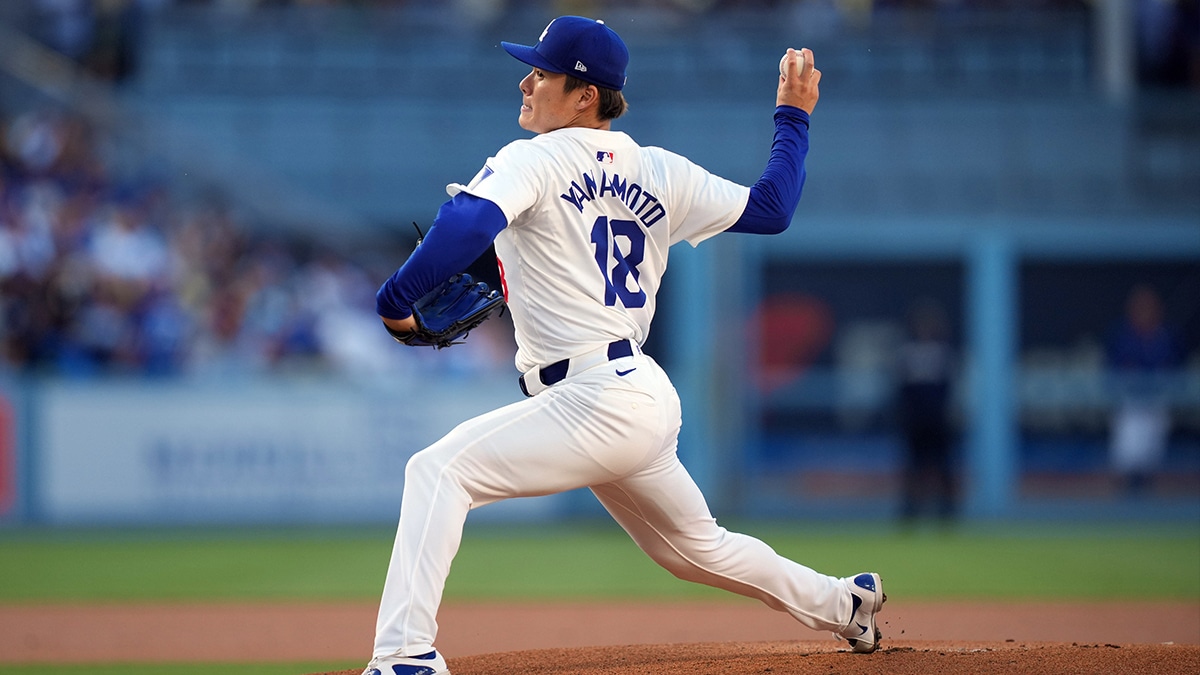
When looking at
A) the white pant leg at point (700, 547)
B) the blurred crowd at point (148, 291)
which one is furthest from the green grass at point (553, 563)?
the white pant leg at point (700, 547)

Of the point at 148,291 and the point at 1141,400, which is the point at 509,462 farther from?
the point at 1141,400

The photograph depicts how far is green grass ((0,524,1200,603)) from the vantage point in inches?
339

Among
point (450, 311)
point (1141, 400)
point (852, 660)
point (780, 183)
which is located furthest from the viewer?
point (1141, 400)

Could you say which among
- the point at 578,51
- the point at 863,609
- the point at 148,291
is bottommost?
the point at 863,609

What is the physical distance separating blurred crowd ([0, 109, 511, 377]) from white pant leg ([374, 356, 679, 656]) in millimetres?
9524

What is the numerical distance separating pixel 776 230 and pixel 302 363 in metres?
9.71

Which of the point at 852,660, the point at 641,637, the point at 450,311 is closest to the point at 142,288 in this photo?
the point at 641,637

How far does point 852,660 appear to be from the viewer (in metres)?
4.43

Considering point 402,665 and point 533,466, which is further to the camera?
point 533,466

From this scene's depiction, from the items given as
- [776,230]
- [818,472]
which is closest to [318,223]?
[818,472]

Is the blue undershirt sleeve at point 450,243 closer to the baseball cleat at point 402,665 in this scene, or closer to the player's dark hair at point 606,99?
the player's dark hair at point 606,99

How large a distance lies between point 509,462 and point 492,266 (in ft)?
26.3

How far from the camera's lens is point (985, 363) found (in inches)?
558

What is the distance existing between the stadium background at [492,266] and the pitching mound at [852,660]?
27.2 feet
